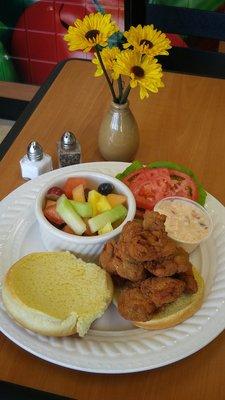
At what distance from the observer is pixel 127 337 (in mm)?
937

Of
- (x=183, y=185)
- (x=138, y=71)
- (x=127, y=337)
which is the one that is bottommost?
(x=127, y=337)

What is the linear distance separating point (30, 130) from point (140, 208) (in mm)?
470

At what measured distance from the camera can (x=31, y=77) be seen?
10.1ft

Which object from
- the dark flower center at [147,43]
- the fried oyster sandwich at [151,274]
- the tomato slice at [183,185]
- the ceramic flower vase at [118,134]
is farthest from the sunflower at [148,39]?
the fried oyster sandwich at [151,274]

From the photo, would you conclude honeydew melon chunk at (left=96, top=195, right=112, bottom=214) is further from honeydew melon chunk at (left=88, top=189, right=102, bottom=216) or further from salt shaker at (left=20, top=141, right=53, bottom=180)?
salt shaker at (left=20, top=141, right=53, bottom=180)

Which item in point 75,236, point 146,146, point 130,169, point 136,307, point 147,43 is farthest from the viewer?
point 146,146

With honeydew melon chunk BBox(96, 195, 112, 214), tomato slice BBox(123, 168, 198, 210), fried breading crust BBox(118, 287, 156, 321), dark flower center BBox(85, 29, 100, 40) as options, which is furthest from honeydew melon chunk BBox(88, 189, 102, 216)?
dark flower center BBox(85, 29, 100, 40)

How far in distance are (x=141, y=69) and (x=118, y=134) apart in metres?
0.22

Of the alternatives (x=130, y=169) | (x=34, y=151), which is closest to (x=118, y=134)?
(x=130, y=169)

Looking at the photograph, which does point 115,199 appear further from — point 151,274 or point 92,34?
point 92,34

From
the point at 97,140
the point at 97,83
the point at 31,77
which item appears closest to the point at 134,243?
the point at 97,140

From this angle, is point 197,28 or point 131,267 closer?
point 131,267

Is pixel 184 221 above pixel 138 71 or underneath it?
underneath

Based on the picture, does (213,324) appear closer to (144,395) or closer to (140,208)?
(144,395)
